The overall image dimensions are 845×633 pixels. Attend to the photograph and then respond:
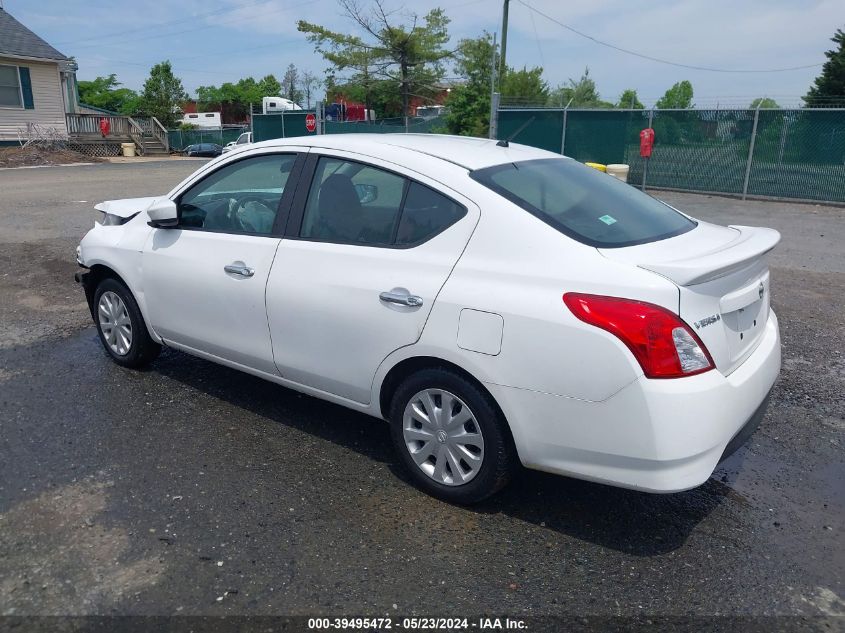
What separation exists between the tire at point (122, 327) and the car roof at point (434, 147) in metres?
1.46

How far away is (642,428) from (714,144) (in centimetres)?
1537

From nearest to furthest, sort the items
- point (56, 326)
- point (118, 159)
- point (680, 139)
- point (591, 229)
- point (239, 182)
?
point (591, 229) → point (239, 182) → point (56, 326) → point (680, 139) → point (118, 159)

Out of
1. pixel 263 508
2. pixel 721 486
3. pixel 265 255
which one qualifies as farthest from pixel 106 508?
pixel 721 486

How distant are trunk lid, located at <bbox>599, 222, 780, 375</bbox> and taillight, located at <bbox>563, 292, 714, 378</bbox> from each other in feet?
0.23

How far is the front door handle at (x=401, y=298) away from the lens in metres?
3.16

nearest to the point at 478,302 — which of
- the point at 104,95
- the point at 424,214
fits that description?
the point at 424,214

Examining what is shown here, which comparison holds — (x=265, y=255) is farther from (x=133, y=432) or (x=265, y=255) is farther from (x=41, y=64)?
(x=41, y=64)

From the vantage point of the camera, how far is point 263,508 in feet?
10.8

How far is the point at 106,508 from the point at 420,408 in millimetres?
1527

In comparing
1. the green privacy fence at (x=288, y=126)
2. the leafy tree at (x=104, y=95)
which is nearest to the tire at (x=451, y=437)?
the green privacy fence at (x=288, y=126)

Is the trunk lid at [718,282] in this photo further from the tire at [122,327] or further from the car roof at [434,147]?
the tire at [122,327]

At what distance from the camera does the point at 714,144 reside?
53.2 ft

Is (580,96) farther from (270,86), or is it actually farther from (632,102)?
(270,86)

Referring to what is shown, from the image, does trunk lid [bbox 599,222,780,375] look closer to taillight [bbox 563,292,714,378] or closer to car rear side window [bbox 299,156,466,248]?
taillight [bbox 563,292,714,378]
